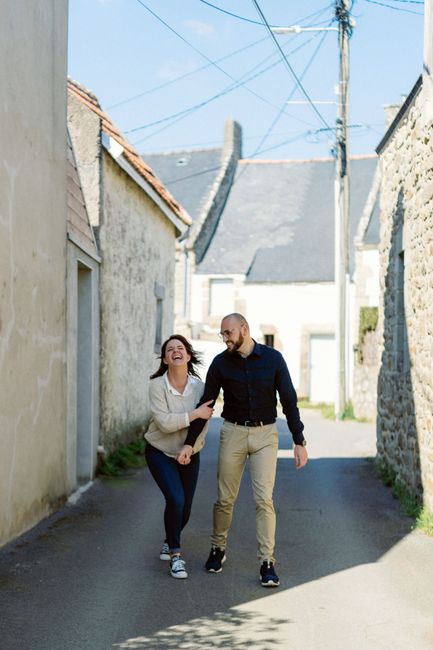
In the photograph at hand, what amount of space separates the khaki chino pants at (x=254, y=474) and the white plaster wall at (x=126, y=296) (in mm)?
5495

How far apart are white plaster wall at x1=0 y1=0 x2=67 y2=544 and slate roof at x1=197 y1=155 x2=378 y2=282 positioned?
2222 centimetres

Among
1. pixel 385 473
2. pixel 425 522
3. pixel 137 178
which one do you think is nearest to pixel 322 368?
pixel 137 178

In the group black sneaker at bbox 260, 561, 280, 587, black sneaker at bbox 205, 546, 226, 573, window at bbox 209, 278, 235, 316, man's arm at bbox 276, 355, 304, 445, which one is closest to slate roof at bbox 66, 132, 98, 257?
man's arm at bbox 276, 355, 304, 445

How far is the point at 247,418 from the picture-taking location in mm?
6812

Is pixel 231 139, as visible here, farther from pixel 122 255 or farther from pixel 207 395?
pixel 207 395

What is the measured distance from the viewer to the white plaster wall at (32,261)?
7.59m

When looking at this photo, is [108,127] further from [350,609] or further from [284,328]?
[284,328]

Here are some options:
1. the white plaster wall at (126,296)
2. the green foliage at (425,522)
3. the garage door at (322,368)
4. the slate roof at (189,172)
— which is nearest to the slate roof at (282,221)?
the slate roof at (189,172)

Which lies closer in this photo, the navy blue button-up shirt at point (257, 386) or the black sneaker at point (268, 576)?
the black sneaker at point (268, 576)

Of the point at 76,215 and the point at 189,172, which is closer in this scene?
the point at 76,215

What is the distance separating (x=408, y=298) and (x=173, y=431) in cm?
451

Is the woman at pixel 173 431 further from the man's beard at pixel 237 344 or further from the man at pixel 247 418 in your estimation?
the man's beard at pixel 237 344

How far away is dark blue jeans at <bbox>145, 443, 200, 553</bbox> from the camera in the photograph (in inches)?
271

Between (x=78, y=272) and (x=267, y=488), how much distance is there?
552 centimetres
